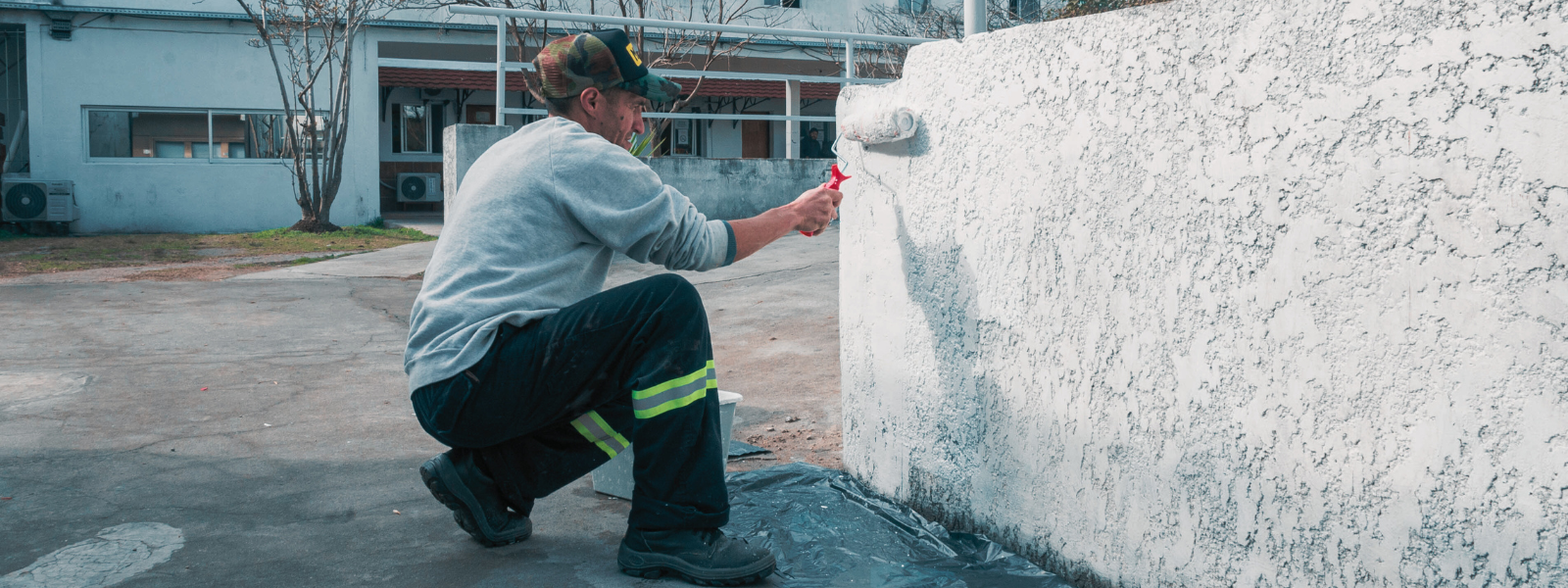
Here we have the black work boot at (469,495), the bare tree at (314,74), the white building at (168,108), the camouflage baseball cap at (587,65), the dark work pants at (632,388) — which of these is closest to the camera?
the dark work pants at (632,388)

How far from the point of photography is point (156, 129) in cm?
1521

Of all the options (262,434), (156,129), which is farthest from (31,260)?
(262,434)

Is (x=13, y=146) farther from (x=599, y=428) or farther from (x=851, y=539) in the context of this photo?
(x=851, y=539)

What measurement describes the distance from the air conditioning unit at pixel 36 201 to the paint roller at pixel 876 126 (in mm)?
14635

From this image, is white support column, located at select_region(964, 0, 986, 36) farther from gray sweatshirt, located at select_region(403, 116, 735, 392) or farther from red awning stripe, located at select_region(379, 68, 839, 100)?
red awning stripe, located at select_region(379, 68, 839, 100)

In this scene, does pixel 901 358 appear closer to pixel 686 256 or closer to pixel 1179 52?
pixel 686 256

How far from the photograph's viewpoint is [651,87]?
248 centimetres

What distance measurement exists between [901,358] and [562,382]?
0.93 m

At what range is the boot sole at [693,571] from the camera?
2.26 m

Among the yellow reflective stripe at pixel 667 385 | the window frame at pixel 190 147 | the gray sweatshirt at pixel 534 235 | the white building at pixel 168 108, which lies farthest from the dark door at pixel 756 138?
the yellow reflective stripe at pixel 667 385

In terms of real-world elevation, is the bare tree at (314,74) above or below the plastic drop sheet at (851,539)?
above

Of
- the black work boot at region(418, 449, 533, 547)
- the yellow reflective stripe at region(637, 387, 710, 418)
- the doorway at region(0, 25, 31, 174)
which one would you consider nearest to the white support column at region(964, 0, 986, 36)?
the yellow reflective stripe at region(637, 387, 710, 418)

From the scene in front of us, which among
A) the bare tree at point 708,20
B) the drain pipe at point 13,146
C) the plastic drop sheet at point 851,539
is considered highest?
the bare tree at point 708,20

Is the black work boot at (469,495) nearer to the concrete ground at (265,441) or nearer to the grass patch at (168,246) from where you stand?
the concrete ground at (265,441)
